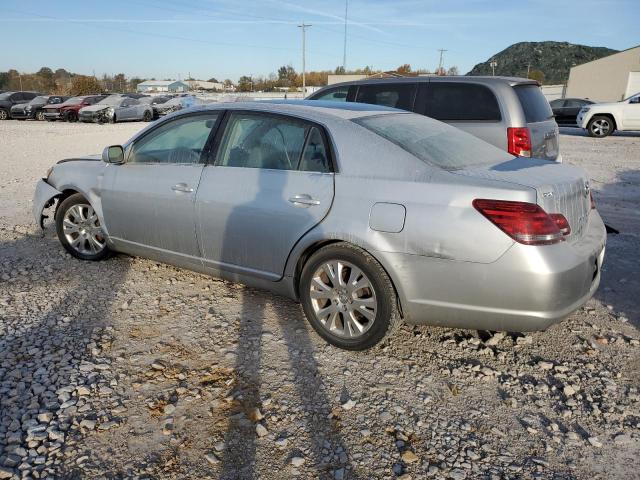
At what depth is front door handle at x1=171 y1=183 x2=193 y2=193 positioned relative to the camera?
4.09 meters

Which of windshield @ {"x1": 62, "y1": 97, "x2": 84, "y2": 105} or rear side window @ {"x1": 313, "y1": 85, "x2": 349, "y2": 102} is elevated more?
rear side window @ {"x1": 313, "y1": 85, "x2": 349, "y2": 102}

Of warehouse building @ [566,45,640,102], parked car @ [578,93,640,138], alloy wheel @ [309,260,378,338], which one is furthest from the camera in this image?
warehouse building @ [566,45,640,102]

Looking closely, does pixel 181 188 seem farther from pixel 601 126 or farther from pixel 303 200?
pixel 601 126

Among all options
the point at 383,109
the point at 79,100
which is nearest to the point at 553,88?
the point at 79,100

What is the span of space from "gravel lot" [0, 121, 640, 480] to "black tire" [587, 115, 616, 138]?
16.8m

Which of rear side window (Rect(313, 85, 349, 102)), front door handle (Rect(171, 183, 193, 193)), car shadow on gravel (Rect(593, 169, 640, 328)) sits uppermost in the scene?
rear side window (Rect(313, 85, 349, 102))

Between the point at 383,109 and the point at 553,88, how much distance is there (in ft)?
153

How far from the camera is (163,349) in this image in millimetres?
3510

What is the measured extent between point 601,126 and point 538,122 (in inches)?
590

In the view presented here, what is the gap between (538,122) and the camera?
654 cm

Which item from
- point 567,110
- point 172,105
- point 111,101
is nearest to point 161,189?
point 567,110

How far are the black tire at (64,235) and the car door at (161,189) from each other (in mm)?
397

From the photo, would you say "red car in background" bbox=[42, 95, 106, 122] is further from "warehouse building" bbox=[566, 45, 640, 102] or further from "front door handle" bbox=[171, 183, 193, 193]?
"warehouse building" bbox=[566, 45, 640, 102]

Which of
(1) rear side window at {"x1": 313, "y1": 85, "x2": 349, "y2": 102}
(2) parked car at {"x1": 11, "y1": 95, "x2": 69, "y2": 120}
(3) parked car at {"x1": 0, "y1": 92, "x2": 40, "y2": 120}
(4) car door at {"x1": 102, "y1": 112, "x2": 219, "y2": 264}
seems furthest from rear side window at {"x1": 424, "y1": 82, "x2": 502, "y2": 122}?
(3) parked car at {"x1": 0, "y1": 92, "x2": 40, "y2": 120}
